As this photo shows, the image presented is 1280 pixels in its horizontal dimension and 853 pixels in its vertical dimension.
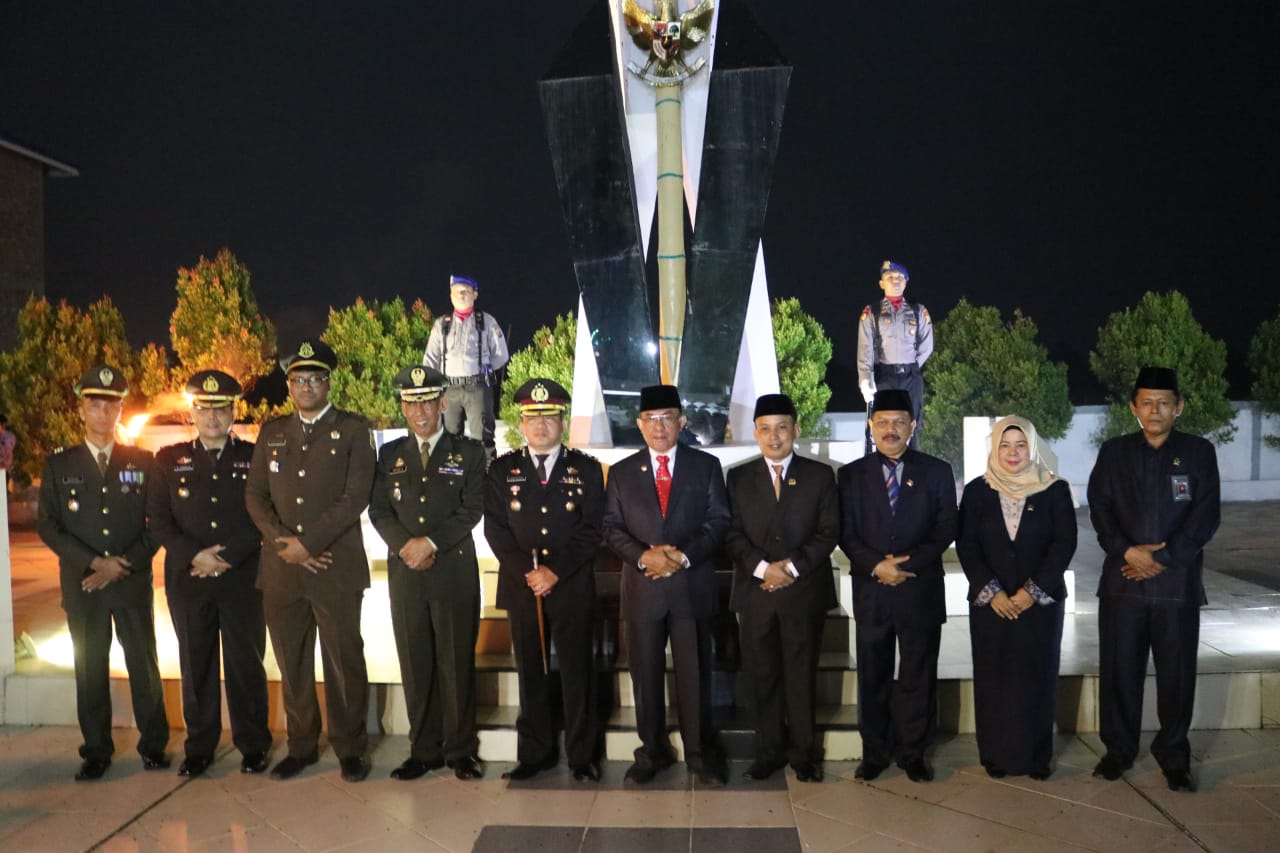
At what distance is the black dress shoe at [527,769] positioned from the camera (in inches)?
145

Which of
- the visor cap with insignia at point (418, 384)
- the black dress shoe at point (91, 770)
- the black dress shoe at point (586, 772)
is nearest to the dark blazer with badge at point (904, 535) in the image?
the black dress shoe at point (586, 772)

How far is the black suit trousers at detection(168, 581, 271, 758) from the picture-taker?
12.6 feet

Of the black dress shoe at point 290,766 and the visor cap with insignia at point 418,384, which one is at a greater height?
the visor cap with insignia at point 418,384

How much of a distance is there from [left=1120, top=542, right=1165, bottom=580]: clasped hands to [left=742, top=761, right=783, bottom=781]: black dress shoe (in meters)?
1.47

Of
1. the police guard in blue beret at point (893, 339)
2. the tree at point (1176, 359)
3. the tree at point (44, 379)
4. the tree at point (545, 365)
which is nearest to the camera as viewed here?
the police guard in blue beret at point (893, 339)

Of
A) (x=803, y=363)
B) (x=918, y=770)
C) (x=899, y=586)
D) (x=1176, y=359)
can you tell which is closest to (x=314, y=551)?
(x=899, y=586)

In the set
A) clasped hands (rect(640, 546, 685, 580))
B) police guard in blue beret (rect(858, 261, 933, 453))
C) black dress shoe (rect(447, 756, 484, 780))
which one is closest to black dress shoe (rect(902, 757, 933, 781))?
clasped hands (rect(640, 546, 685, 580))

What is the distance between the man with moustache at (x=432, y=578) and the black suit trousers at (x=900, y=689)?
58.0 inches

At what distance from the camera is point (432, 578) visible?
3.71 m

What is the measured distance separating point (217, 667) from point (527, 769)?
1313mm

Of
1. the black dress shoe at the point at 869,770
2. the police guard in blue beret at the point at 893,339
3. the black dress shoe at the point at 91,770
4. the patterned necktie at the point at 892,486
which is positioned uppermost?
the police guard in blue beret at the point at 893,339

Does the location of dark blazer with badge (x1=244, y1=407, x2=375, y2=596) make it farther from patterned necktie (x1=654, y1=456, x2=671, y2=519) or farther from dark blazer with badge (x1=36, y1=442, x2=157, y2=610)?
patterned necktie (x1=654, y1=456, x2=671, y2=519)

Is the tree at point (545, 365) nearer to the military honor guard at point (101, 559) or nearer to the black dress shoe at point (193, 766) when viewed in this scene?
the military honor guard at point (101, 559)

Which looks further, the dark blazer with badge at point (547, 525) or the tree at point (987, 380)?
the tree at point (987, 380)
